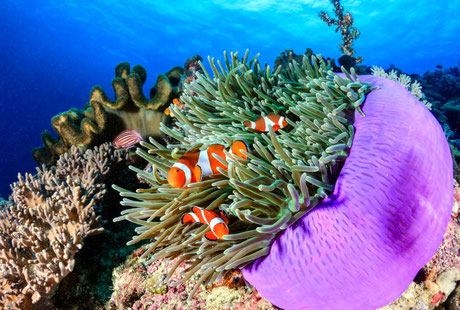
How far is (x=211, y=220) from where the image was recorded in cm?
131

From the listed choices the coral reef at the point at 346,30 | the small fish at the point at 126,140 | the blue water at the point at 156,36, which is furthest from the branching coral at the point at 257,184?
the blue water at the point at 156,36

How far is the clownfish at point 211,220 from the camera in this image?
4.15 ft

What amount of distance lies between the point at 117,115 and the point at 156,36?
4225 cm

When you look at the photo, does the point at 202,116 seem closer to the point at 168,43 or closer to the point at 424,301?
the point at 424,301

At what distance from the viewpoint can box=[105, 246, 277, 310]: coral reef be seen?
160 cm

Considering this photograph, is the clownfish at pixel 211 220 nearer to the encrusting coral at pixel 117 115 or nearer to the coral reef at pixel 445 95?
the encrusting coral at pixel 117 115

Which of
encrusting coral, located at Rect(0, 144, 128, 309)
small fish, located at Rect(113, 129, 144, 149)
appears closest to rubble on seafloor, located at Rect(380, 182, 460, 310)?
encrusting coral, located at Rect(0, 144, 128, 309)

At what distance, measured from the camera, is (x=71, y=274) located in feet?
6.87

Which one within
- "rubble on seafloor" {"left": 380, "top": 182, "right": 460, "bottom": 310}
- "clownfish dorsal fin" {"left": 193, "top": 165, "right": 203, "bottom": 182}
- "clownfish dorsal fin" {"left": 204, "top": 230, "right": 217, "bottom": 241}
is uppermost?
"clownfish dorsal fin" {"left": 193, "top": 165, "right": 203, "bottom": 182}

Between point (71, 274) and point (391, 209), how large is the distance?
2.29 m

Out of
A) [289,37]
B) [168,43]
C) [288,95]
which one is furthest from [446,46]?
[288,95]

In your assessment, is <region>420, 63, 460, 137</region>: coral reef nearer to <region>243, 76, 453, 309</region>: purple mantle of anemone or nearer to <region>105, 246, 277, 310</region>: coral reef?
<region>243, 76, 453, 309</region>: purple mantle of anemone

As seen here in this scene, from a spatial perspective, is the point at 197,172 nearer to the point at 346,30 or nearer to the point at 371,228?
the point at 371,228

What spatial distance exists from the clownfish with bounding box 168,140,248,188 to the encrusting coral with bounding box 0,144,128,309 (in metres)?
1.21
